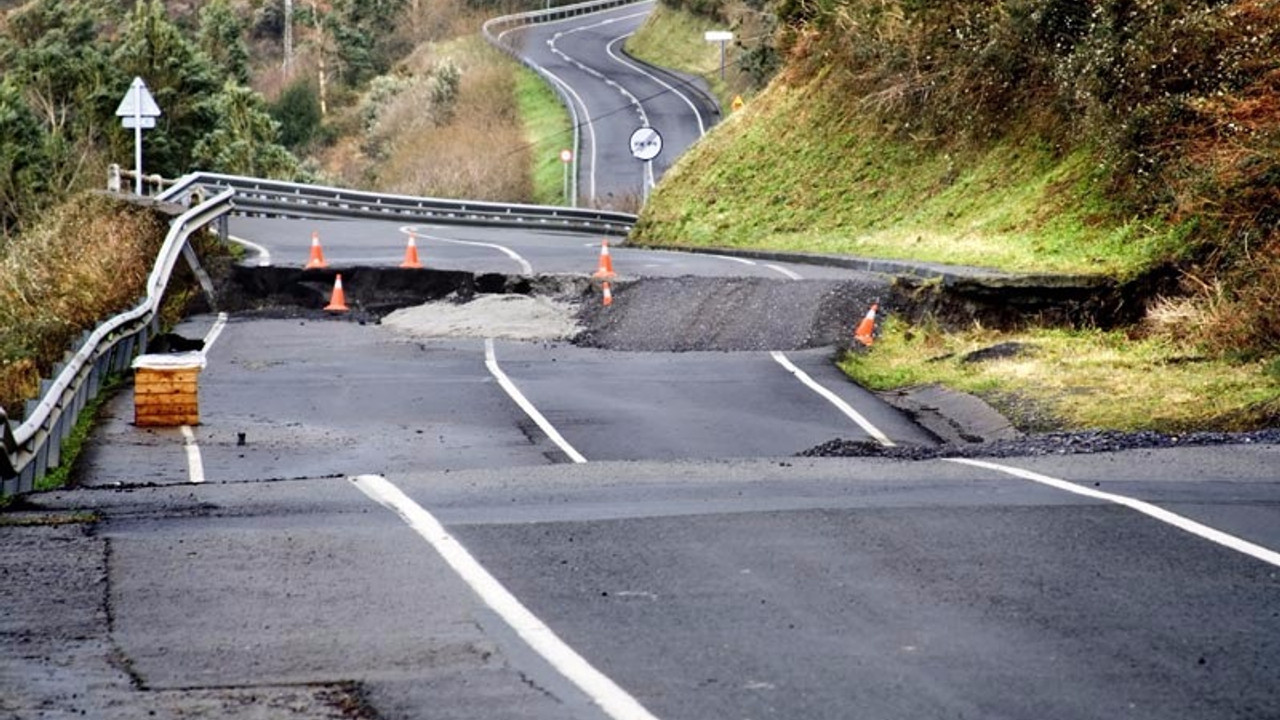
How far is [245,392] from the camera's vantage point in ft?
69.4

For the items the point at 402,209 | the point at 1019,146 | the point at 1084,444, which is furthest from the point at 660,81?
the point at 1084,444

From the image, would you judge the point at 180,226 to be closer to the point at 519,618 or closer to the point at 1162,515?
the point at 1162,515

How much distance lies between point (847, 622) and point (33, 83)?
71811mm

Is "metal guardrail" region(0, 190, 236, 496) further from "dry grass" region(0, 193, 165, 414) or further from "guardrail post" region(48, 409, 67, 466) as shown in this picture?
"dry grass" region(0, 193, 165, 414)

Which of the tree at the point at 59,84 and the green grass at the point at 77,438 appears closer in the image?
the green grass at the point at 77,438

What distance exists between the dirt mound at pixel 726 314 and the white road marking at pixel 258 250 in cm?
720

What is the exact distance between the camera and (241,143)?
6800cm

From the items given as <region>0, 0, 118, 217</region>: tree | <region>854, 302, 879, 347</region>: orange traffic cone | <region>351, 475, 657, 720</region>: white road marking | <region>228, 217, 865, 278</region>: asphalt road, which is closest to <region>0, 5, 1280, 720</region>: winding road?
<region>351, 475, 657, 720</region>: white road marking

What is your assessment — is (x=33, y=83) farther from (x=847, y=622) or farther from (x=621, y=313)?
(x=847, y=622)

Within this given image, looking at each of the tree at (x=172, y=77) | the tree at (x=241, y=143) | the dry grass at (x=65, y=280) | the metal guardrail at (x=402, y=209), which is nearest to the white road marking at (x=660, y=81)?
the tree at (x=241, y=143)

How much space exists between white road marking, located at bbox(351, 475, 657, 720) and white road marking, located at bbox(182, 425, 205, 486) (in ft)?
16.4

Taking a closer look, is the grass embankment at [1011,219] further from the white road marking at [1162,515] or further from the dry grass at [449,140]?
the dry grass at [449,140]

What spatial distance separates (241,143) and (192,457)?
53145 mm

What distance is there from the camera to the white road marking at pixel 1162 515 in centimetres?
878
